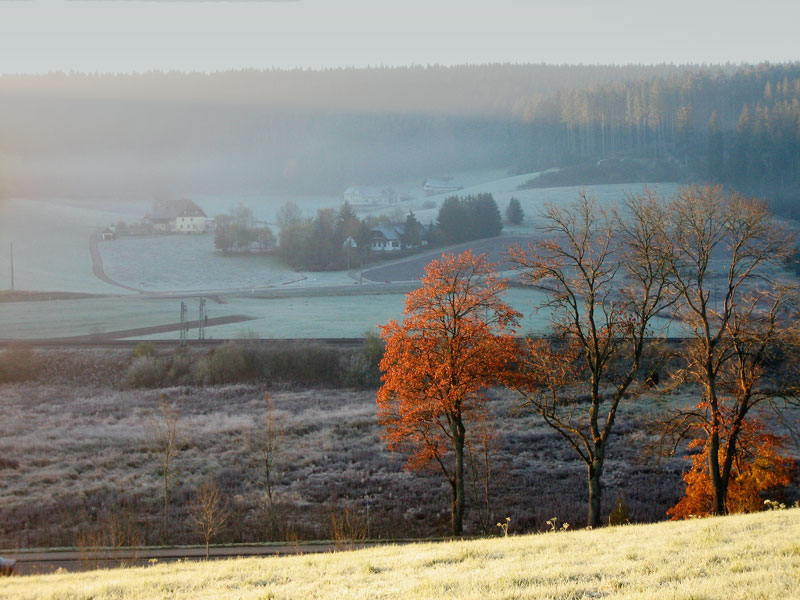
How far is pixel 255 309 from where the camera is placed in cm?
6900

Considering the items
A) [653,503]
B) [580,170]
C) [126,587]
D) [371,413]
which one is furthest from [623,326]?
[580,170]

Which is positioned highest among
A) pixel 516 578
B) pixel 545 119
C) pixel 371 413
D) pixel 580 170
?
pixel 545 119

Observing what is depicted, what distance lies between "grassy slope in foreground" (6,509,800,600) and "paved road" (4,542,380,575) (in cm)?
397

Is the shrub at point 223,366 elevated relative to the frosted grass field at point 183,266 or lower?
lower

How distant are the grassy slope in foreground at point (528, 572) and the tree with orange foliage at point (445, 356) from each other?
7.21 meters

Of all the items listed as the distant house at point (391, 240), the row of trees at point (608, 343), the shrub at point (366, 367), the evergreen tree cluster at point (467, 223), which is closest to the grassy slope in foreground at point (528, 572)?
the row of trees at point (608, 343)

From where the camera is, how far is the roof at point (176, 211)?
11538 cm

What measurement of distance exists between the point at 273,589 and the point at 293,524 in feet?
44.7

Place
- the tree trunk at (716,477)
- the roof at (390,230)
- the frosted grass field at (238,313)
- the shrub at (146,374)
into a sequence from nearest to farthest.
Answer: the tree trunk at (716,477), the shrub at (146,374), the frosted grass field at (238,313), the roof at (390,230)

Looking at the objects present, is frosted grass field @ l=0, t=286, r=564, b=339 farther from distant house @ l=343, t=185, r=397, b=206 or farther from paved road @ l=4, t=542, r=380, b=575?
distant house @ l=343, t=185, r=397, b=206

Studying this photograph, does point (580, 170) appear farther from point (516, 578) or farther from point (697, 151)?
point (516, 578)

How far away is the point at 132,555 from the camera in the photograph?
1866 cm

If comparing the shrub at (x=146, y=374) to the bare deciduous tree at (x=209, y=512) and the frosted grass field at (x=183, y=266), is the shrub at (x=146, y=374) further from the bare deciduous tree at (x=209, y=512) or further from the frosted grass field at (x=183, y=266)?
the frosted grass field at (x=183, y=266)

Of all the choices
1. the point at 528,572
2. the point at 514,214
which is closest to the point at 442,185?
the point at 514,214
